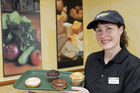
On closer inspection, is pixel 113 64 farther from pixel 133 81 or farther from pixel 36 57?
pixel 36 57

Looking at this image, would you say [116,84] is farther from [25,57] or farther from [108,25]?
[25,57]

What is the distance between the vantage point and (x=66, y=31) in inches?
118

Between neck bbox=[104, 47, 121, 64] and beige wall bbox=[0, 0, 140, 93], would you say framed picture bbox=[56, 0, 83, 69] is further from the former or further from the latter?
neck bbox=[104, 47, 121, 64]

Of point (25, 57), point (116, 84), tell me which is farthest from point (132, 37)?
point (25, 57)

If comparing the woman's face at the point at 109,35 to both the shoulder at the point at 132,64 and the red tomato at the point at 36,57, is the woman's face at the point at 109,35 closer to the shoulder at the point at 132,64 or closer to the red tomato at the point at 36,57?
the shoulder at the point at 132,64

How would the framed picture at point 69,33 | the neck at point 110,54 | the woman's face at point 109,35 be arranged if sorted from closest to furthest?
the woman's face at point 109,35 < the neck at point 110,54 < the framed picture at point 69,33

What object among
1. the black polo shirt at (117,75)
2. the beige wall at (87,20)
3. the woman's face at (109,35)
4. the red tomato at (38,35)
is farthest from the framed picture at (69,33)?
the woman's face at (109,35)

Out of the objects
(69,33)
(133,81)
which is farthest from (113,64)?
(69,33)

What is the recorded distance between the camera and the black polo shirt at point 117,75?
1.19 meters

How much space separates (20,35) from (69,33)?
39.3 inches

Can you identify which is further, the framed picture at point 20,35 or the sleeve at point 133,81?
the framed picture at point 20,35

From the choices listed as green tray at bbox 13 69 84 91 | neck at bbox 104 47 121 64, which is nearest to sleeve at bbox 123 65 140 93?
neck at bbox 104 47 121 64

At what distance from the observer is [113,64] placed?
53.6 inches

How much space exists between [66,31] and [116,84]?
191 centimetres
